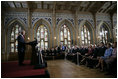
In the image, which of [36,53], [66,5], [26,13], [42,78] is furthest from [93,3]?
[42,78]

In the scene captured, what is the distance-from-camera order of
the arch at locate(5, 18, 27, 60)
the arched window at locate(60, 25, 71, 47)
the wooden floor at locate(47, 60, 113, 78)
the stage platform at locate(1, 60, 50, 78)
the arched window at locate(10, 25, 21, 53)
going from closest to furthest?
the stage platform at locate(1, 60, 50, 78) < the wooden floor at locate(47, 60, 113, 78) < the arch at locate(5, 18, 27, 60) < the arched window at locate(10, 25, 21, 53) < the arched window at locate(60, 25, 71, 47)

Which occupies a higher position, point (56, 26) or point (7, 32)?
point (56, 26)

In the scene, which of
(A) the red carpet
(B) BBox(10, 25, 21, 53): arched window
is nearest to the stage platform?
(A) the red carpet

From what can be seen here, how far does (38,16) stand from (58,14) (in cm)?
268

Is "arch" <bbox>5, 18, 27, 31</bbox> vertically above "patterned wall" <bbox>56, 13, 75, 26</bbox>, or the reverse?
"patterned wall" <bbox>56, 13, 75, 26</bbox>

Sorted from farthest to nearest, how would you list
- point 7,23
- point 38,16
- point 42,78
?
point 38,16 → point 7,23 → point 42,78

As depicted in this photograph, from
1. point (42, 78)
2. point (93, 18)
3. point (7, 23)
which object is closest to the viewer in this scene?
point (42, 78)

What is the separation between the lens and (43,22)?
1250 centimetres

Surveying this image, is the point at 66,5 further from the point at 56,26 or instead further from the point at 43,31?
the point at 43,31

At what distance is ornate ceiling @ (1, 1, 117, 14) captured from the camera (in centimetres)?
1112

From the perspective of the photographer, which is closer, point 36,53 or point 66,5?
point 36,53

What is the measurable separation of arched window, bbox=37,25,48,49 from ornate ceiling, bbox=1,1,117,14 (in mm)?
2759

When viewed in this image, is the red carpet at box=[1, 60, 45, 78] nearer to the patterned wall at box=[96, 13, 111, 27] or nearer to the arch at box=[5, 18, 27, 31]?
the arch at box=[5, 18, 27, 31]

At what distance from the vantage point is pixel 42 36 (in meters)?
12.6
